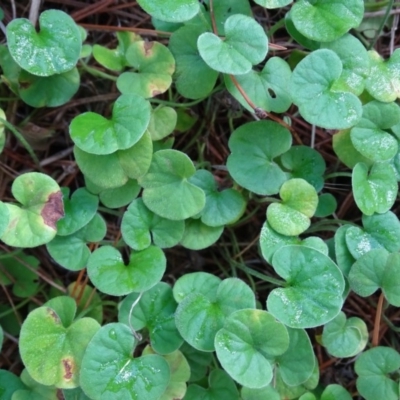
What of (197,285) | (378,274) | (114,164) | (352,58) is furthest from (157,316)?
(352,58)

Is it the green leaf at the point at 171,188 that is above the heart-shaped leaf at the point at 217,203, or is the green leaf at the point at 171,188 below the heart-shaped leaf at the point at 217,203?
above

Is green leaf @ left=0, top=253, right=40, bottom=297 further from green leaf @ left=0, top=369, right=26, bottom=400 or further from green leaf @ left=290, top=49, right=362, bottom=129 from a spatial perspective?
green leaf @ left=290, top=49, right=362, bottom=129

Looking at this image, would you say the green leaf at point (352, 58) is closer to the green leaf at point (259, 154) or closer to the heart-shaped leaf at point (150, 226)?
the green leaf at point (259, 154)

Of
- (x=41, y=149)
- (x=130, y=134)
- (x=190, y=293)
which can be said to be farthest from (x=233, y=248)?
(x=41, y=149)

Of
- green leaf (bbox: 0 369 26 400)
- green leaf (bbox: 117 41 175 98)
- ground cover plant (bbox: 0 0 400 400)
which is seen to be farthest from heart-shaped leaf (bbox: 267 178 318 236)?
green leaf (bbox: 0 369 26 400)

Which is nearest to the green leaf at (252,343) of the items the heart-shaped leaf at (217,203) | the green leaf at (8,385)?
the heart-shaped leaf at (217,203)

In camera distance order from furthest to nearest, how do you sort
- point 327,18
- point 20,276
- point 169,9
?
point 20,276 → point 327,18 → point 169,9

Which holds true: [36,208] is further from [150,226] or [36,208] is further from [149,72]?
[149,72]
